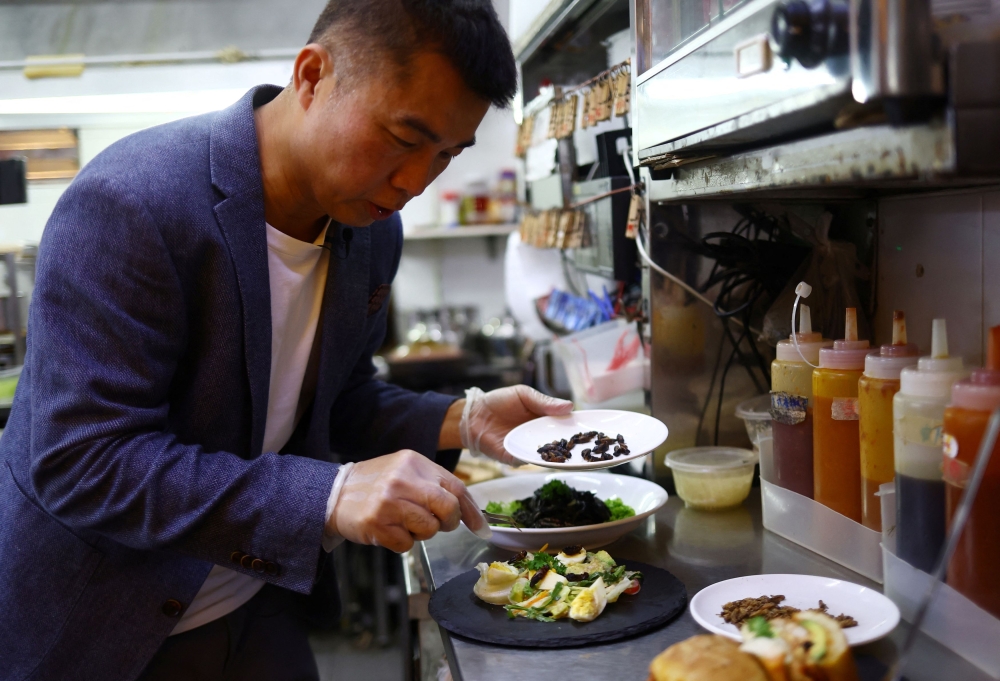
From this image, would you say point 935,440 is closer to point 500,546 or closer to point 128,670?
point 500,546

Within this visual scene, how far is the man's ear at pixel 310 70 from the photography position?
1.30 meters

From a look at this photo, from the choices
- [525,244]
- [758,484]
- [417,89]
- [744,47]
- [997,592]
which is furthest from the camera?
[525,244]

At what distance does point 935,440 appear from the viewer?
1.02 metres

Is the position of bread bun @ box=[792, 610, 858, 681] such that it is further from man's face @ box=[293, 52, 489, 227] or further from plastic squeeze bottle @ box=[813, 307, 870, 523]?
man's face @ box=[293, 52, 489, 227]

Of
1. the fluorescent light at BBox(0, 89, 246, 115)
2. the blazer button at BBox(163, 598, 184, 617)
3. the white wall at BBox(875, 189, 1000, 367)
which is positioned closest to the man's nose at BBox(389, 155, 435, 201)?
the blazer button at BBox(163, 598, 184, 617)

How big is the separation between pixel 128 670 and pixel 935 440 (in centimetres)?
123

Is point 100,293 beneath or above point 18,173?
beneath

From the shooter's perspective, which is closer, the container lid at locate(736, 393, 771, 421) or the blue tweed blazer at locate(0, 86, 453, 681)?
the blue tweed blazer at locate(0, 86, 453, 681)

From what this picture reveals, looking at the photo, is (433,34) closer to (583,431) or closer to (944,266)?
(583,431)

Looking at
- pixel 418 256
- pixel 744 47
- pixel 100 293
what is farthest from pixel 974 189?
pixel 418 256

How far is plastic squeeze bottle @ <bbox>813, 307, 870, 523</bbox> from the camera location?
1303mm

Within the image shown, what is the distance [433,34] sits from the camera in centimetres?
123

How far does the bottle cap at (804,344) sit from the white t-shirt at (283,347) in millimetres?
860

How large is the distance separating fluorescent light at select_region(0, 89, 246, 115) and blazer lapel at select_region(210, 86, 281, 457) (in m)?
3.15
